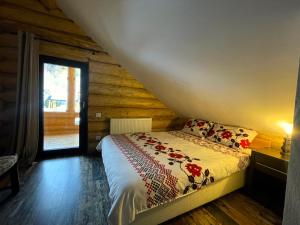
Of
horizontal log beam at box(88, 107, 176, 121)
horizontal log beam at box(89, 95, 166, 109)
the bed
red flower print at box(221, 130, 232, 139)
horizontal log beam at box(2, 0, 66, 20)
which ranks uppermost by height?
horizontal log beam at box(2, 0, 66, 20)

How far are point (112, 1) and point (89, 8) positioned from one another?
0.67 m

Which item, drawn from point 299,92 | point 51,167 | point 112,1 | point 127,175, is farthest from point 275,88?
point 51,167

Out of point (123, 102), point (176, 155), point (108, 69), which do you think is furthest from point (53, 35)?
point (176, 155)

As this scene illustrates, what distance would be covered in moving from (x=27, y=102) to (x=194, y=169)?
111 inches

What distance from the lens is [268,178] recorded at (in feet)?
7.51

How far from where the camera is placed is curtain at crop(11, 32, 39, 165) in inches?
106

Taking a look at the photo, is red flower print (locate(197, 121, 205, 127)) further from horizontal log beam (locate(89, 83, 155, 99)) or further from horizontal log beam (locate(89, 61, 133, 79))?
horizontal log beam (locate(89, 61, 133, 79))

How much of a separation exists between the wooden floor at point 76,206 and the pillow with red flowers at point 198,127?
1.19m

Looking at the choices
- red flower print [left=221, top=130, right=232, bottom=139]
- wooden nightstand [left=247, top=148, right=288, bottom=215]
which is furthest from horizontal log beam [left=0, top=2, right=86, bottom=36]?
wooden nightstand [left=247, top=148, right=288, bottom=215]

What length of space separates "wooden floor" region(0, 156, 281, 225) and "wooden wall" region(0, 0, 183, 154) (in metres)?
1.18

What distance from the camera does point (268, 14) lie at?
1.07m

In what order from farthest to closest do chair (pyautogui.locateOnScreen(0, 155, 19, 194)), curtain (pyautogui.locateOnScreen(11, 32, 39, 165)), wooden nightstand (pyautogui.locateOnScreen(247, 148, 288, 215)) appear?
1. curtain (pyautogui.locateOnScreen(11, 32, 39, 165))
2. wooden nightstand (pyautogui.locateOnScreen(247, 148, 288, 215))
3. chair (pyautogui.locateOnScreen(0, 155, 19, 194))

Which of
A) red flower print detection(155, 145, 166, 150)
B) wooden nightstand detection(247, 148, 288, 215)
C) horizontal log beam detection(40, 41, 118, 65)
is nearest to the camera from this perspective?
wooden nightstand detection(247, 148, 288, 215)

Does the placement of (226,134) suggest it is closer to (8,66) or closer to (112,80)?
(112,80)
